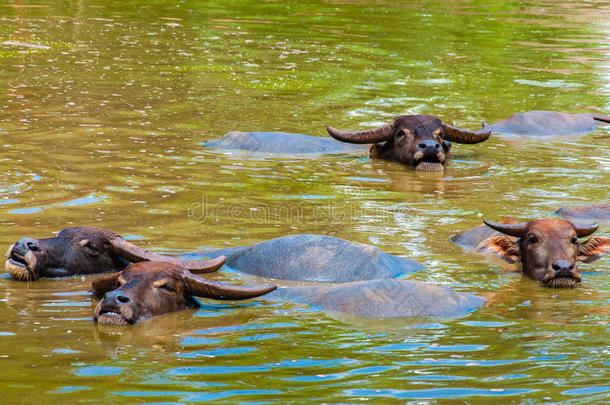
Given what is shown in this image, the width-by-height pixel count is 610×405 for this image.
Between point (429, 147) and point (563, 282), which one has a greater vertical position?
point (429, 147)

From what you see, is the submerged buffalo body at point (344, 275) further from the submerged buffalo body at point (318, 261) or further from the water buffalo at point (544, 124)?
the water buffalo at point (544, 124)

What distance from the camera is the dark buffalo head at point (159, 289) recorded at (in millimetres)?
7349

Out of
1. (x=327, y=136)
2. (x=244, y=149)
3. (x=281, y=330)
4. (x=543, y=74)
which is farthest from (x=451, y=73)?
(x=281, y=330)

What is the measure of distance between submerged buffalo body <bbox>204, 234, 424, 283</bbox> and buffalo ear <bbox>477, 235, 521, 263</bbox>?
0.86 m

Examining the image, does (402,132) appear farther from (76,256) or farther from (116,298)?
(116,298)

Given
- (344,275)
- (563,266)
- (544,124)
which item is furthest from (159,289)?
(544,124)

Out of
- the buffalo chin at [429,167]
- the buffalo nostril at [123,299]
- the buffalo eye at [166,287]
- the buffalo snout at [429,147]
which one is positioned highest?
the buffalo snout at [429,147]

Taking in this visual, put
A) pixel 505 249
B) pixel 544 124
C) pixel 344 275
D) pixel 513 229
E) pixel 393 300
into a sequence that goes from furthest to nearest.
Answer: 1. pixel 544 124
2. pixel 505 249
3. pixel 513 229
4. pixel 344 275
5. pixel 393 300

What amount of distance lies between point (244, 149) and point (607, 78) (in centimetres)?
1023

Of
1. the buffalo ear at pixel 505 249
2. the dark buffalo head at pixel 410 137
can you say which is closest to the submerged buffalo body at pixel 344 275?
the buffalo ear at pixel 505 249

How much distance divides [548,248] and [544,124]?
26.5 feet

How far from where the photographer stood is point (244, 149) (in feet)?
46.9

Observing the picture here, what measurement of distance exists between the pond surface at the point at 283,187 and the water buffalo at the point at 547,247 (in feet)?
0.61

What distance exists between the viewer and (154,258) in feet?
26.9
